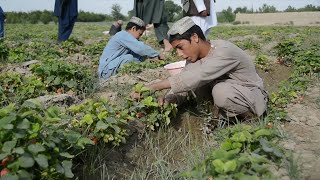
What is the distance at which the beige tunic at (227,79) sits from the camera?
2.89m

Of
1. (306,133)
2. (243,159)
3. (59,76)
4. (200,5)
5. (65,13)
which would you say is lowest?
Result: (306,133)

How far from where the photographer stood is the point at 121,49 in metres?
4.86

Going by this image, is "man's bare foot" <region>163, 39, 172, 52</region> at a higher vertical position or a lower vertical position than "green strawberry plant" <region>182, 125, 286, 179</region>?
higher

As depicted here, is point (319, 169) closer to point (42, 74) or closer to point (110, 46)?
point (42, 74)

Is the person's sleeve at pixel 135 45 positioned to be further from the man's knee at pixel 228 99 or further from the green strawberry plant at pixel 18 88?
the man's knee at pixel 228 99

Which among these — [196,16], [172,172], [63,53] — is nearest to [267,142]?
[172,172]

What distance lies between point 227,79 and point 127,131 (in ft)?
3.11

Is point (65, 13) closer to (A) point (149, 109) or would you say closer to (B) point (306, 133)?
(A) point (149, 109)

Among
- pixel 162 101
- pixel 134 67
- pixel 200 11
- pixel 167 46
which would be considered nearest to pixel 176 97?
pixel 162 101

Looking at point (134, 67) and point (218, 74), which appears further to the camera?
point (134, 67)

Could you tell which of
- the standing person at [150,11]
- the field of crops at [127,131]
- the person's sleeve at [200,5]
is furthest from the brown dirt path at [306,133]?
the standing person at [150,11]

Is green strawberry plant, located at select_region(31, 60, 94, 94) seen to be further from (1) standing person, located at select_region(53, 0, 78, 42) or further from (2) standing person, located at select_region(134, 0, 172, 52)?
(1) standing person, located at select_region(53, 0, 78, 42)

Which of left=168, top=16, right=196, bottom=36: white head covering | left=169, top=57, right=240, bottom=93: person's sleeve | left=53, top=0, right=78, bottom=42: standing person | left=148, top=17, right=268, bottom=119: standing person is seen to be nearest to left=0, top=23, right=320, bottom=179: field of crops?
left=148, top=17, right=268, bottom=119: standing person

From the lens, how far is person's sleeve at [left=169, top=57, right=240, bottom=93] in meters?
2.87
